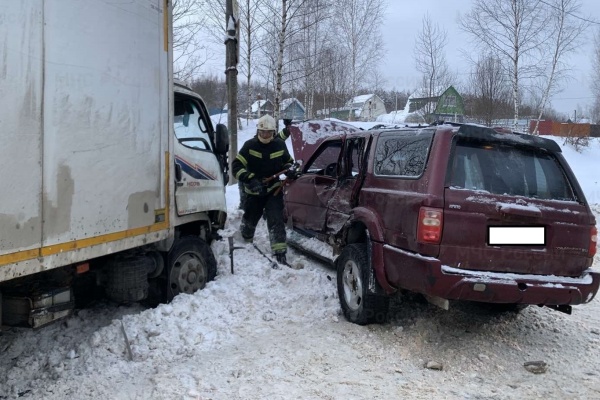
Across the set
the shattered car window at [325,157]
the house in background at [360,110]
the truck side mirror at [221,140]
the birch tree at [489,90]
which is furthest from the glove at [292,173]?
the house in background at [360,110]

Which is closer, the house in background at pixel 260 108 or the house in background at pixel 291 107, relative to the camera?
the house in background at pixel 260 108

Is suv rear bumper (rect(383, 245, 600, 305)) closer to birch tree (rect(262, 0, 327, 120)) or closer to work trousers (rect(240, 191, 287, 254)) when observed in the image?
work trousers (rect(240, 191, 287, 254))

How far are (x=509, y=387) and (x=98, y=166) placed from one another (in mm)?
3159

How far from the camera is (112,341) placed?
386 cm

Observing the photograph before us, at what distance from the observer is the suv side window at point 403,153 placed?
3.94 meters

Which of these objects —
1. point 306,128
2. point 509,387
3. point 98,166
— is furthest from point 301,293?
point 306,128

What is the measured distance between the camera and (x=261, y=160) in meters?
6.46

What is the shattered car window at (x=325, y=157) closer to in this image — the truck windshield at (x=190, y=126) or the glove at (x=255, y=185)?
the glove at (x=255, y=185)

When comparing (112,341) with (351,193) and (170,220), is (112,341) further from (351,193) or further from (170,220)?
(351,193)

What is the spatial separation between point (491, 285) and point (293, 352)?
5.13 feet

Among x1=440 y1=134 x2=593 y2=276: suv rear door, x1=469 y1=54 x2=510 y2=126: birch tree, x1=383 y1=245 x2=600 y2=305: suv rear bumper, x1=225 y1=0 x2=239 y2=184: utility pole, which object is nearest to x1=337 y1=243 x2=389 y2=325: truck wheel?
x1=383 y1=245 x2=600 y2=305: suv rear bumper

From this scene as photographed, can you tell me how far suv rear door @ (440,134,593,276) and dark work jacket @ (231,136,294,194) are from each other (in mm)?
3173

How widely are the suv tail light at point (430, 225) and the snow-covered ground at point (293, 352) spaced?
3.07ft

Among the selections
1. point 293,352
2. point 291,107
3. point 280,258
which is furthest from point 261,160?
point 291,107
